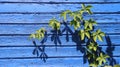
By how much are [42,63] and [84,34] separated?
641mm

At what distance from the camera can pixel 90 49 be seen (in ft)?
13.7

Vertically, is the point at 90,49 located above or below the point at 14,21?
below

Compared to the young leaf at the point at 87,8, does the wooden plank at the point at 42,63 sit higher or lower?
lower

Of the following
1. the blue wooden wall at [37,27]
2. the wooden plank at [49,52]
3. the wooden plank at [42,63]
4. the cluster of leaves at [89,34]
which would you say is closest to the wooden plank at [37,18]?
the blue wooden wall at [37,27]

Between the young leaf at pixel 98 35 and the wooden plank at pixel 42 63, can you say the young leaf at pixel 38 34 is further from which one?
the young leaf at pixel 98 35

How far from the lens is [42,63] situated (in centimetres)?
417

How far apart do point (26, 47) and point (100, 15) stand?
100 cm

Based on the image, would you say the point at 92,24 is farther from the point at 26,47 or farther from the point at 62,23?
the point at 26,47

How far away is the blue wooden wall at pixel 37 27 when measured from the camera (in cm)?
402

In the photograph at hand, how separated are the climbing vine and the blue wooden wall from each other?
0.21ft

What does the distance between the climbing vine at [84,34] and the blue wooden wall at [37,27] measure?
0.06 m

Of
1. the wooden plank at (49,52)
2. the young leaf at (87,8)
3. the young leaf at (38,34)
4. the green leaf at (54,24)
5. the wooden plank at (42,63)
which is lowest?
the wooden plank at (42,63)

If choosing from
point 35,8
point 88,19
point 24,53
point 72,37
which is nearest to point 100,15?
point 88,19

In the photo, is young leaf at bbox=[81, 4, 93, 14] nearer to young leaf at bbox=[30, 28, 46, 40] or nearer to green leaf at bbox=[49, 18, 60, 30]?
green leaf at bbox=[49, 18, 60, 30]
